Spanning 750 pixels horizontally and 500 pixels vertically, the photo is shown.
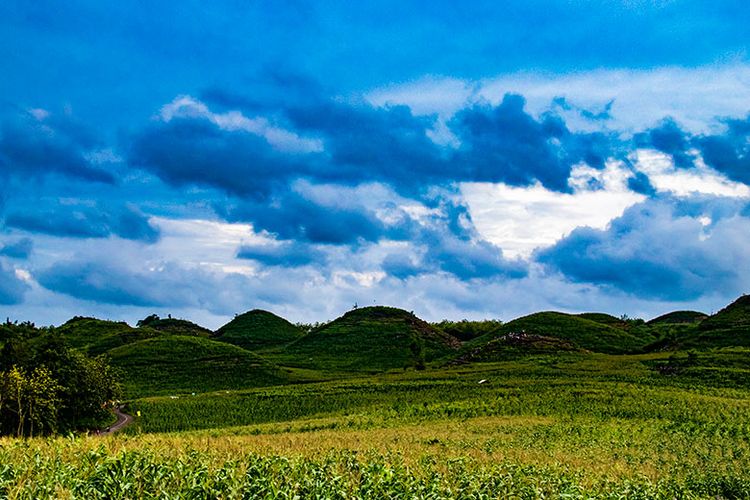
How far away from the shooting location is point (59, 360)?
55.2 m

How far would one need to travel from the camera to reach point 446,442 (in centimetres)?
2961

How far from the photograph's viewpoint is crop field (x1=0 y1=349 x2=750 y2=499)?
42.7 ft

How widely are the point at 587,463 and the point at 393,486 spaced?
11.6m

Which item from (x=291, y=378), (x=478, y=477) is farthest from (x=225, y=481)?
(x=291, y=378)

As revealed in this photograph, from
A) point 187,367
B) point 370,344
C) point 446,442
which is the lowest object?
point 446,442

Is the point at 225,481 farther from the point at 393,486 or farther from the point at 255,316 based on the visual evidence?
the point at 255,316

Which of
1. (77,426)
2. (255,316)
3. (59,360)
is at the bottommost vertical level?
(77,426)

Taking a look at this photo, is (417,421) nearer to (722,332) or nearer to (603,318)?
(722,332)

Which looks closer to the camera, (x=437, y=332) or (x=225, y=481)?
(x=225, y=481)

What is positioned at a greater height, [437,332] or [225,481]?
[437,332]

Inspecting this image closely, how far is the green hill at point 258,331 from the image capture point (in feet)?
536

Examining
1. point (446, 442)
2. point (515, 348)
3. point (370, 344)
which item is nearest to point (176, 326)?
point (370, 344)

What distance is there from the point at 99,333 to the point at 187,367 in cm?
5882

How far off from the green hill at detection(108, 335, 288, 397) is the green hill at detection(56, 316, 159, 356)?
17.2m
